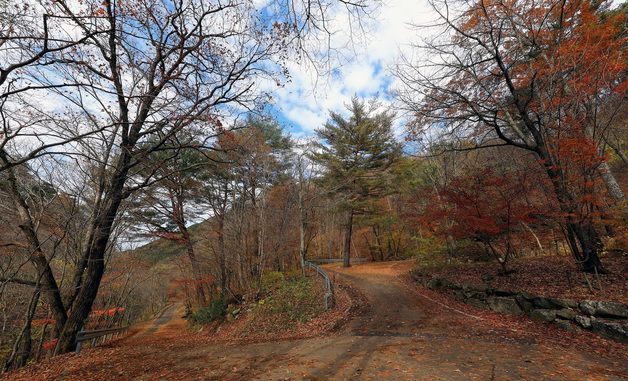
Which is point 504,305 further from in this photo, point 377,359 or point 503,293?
point 377,359

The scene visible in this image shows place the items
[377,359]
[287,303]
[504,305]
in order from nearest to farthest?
[377,359], [504,305], [287,303]

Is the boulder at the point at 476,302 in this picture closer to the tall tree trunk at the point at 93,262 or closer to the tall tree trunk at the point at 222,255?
the tall tree trunk at the point at 222,255

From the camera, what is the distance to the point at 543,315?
616cm

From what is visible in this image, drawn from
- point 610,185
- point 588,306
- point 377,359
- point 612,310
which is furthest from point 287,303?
point 610,185

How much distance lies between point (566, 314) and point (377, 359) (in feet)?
15.0

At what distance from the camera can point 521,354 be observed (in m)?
4.55

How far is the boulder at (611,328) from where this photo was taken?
4.79 metres

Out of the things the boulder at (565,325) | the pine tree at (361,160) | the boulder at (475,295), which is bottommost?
the boulder at (565,325)

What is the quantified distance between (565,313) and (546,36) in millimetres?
8882

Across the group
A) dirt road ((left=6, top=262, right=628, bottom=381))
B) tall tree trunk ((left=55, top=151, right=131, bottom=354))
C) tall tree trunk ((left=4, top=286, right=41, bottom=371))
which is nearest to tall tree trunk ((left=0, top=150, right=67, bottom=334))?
tall tree trunk ((left=55, top=151, right=131, bottom=354))

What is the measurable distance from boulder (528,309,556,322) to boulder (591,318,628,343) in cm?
74

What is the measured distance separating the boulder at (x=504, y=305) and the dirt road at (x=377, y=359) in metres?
1.05

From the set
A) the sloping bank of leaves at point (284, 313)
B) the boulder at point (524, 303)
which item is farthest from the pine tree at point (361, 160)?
the boulder at point (524, 303)

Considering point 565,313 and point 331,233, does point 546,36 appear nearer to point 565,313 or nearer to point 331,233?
point 565,313
